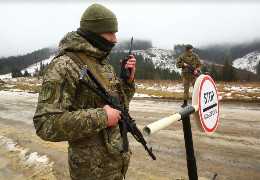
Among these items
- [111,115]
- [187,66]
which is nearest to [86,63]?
[111,115]

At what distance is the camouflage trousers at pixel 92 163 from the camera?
5.73 feet

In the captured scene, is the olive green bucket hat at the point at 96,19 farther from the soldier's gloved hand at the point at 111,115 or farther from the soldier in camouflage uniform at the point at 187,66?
the soldier in camouflage uniform at the point at 187,66

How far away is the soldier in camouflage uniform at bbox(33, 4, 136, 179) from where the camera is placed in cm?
146

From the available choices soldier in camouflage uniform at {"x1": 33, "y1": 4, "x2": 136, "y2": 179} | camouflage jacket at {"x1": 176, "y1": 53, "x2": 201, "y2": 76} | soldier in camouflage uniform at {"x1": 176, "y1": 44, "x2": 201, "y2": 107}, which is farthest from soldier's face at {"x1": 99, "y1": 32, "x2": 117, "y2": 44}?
camouflage jacket at {"x1": 176, "y1": 53, "x2": 201, "y2": 76}

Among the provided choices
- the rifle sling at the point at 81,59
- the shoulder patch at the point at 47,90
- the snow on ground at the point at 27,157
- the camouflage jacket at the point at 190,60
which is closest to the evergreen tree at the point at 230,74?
the camouflage jacket at the point at 190,60

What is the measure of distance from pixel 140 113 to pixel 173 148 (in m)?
3.26

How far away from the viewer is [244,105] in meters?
8.41

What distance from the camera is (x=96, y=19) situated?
1766mm

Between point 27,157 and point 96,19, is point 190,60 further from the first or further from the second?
point 96,19

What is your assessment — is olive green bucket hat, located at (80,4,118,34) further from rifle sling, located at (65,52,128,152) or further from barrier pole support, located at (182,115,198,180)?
barrier pole support, located at (182,115,198,180)

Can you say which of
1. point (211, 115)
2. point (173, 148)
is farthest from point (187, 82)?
point (211, 115)

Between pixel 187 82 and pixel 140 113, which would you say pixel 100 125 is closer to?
pixel 140 113

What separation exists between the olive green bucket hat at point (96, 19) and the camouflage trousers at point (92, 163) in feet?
3.34

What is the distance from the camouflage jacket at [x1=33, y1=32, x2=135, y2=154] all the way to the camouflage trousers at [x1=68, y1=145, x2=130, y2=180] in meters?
0.09
